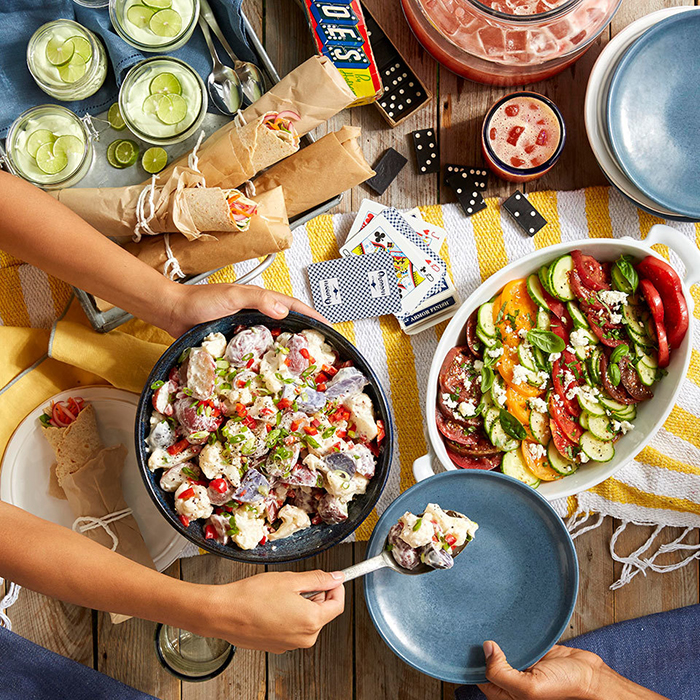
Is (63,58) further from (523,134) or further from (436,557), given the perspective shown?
(436,557)

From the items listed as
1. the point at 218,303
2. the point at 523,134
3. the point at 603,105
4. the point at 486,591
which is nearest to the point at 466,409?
the point at 486,591

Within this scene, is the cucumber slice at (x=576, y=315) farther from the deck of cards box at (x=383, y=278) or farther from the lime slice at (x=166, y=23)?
the lime slice at (x=166, y=23)

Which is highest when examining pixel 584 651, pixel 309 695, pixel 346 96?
pixel 346 96

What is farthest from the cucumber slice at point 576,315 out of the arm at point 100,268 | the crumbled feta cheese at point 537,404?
the arm at point 100,268

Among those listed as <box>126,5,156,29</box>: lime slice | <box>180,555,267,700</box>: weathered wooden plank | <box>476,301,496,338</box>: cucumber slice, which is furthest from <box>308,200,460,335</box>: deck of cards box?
<box>180,555,267,700</box>: weathered wooden plank

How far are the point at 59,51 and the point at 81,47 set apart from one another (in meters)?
0.06

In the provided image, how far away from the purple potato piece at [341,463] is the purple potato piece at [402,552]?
0.70 feet

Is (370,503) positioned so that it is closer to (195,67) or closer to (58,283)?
(58,283)

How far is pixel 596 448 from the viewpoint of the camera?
1855 mm

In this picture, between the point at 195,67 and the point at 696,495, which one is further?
the point at 696,495

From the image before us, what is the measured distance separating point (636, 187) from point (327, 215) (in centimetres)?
90

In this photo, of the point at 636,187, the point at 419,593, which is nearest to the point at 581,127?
the point at 636,187

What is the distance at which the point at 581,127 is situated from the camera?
80.5 inches

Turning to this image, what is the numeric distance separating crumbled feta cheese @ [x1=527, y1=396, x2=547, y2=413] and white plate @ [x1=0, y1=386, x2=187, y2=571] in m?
1.09
